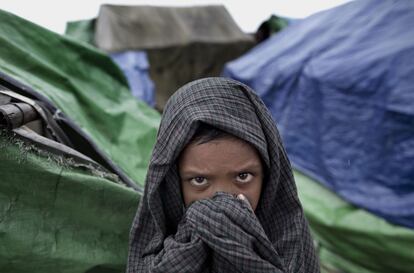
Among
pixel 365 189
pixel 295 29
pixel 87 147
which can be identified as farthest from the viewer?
pixel 295 29

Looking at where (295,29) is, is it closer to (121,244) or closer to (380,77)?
(380,77)

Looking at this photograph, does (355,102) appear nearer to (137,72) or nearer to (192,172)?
(192,172)

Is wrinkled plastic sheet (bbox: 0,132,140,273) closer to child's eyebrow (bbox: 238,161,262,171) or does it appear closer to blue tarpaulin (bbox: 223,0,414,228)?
child's eyebrow (bbox: 238,161,262,171)

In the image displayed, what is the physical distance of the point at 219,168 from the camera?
0.98m

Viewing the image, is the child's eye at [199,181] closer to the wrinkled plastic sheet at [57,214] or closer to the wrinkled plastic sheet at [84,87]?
the wrinkled plastic sheet at [57,214]

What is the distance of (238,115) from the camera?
3.39 ft

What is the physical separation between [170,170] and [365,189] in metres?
1.45

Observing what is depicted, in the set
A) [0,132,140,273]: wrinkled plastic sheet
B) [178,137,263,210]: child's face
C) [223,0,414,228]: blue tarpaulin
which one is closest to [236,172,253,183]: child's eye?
[178,137,263,210]: child's face

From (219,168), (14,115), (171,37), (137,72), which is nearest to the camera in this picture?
(219,168)

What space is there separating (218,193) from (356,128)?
1.46 metres

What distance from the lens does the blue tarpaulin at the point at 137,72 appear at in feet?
12.9

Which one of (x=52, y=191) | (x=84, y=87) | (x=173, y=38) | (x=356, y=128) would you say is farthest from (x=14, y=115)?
(x=173, y=38)

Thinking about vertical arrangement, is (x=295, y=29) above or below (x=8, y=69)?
below

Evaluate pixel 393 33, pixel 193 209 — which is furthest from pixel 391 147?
pixel 193 209
